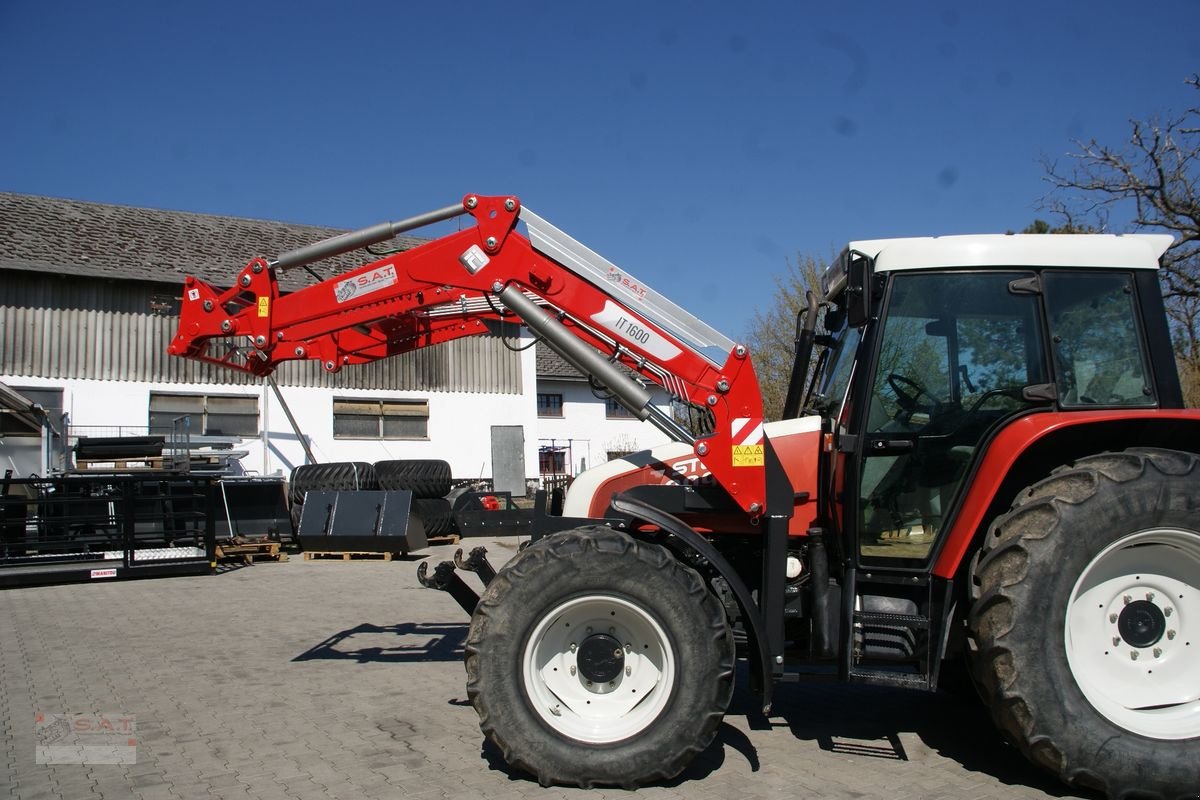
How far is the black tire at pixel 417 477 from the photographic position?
18594 millimetres

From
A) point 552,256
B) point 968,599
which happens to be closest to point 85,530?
point 552,256

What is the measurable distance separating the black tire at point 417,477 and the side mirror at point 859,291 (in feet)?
48.7

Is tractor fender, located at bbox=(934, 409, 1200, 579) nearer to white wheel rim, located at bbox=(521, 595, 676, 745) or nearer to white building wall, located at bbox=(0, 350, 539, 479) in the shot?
A: white wheel rim, located at bbox=(521, 595, 676, 745)

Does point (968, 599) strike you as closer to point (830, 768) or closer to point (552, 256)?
point (830, 768)

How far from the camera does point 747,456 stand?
16.6 ft

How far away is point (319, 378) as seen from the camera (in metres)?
23.9

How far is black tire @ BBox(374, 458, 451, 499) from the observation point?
18.6 metres

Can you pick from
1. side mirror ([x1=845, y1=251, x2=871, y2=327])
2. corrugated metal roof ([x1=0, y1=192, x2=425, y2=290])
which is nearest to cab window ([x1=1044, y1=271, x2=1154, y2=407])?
side mirror ([x1=845, y1=251, x2=871, y2=327])

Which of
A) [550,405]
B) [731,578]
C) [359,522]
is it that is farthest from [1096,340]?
[550,405]

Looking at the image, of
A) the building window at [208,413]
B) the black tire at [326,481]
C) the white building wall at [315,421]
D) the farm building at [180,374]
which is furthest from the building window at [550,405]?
the black tire at [326,481]

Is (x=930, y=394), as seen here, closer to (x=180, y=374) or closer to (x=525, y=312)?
(x=525, y=312)

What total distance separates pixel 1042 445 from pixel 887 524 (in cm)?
91

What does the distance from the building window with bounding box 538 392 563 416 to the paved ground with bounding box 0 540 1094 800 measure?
25.0 meters

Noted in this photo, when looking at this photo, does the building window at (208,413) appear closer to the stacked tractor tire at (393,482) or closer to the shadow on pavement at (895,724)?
the stacked tractor tire at (393,482)
